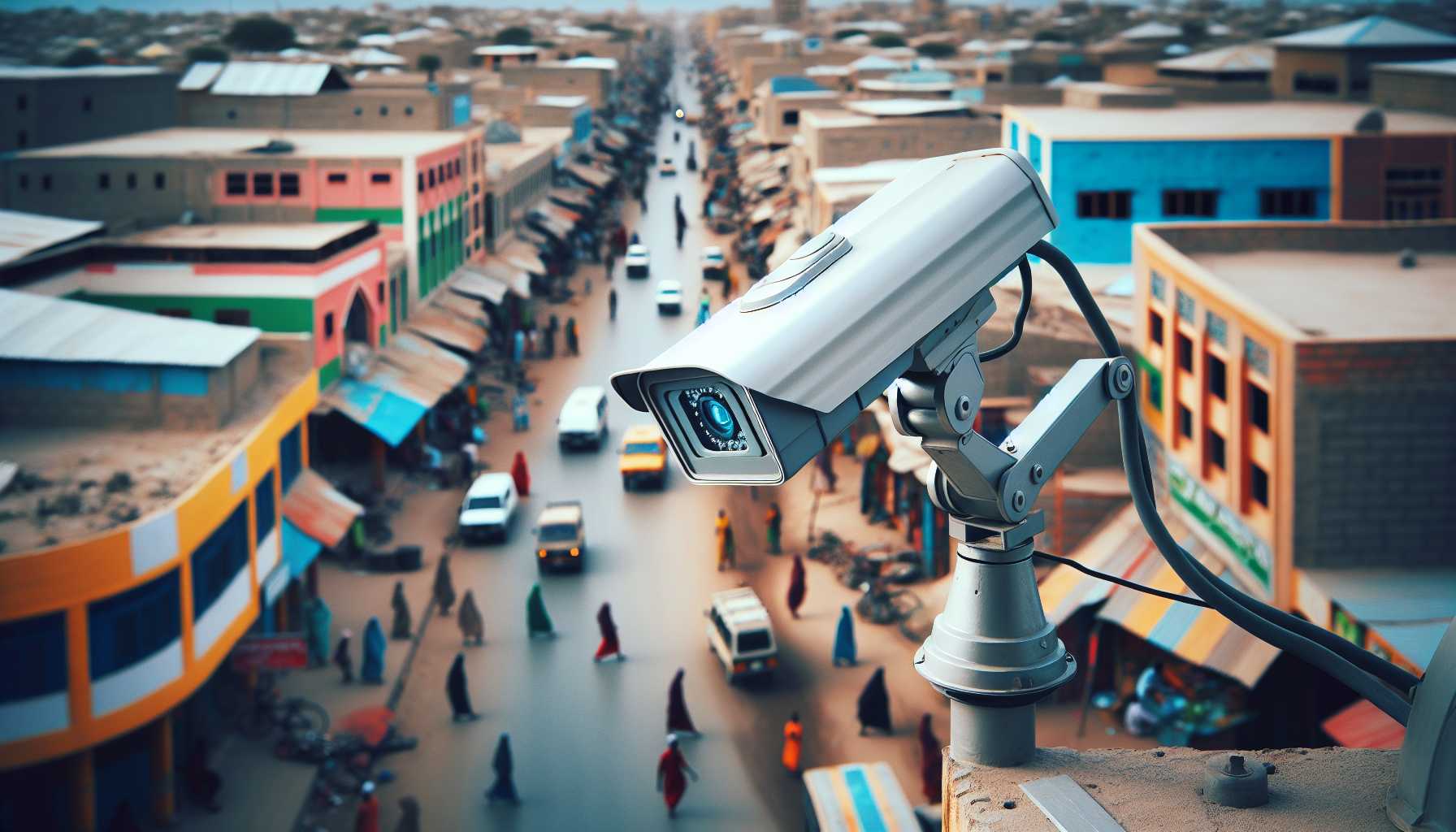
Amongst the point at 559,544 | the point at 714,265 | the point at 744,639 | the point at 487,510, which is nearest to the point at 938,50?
the point at 714,265

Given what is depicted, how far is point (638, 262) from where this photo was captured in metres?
52.8

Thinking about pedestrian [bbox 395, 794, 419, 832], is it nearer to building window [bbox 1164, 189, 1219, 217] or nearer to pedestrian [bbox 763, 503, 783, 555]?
pedestrian [bbox 763, 503, 783, 555]

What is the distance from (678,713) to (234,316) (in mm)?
11294

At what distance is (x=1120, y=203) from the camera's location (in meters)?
29.2

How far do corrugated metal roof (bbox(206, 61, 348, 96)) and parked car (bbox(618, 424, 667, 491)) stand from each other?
2019cm

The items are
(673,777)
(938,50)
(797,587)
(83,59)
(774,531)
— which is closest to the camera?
(673,777)

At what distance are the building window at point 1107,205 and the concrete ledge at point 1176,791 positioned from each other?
2519 cm

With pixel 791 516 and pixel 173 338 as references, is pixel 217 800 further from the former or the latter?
pixel 791 516

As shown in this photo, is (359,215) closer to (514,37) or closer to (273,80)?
(273,80)

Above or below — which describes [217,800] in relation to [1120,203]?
below

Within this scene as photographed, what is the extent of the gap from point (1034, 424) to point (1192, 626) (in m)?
12.5

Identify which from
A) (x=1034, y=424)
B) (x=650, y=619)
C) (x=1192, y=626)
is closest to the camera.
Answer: (x=1034, y=424)

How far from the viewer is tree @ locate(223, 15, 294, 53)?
322 ft

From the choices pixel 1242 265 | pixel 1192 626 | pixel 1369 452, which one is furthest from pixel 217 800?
pixel 1242 265
